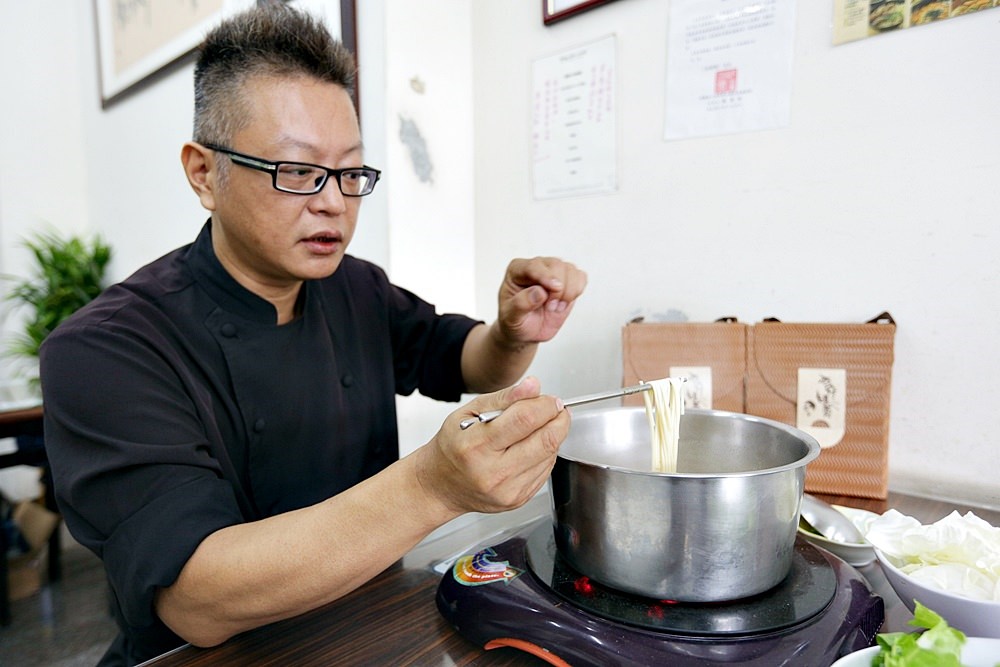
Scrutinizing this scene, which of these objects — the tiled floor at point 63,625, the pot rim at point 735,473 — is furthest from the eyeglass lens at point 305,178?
the tiled floor at point 63,625

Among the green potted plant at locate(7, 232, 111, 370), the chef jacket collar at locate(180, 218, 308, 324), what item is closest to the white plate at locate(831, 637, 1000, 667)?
the chef jacket collar at locate(180, 218, 308, 324)

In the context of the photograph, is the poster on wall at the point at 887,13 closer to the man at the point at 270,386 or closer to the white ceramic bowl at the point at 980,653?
the man at the point at 270,386

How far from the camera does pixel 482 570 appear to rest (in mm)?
794

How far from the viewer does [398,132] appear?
1.65 meters

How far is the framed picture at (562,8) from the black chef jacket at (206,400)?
2.68 ft

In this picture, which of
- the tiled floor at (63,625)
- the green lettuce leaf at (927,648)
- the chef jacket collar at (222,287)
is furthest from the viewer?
the tiled floor at (63,625)

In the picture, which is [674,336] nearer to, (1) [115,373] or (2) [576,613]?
(2) [576,613]

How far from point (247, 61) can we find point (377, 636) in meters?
0.92

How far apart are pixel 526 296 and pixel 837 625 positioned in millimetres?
728

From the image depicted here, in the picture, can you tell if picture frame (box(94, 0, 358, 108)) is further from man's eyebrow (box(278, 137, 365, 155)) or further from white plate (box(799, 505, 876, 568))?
white plate (box(799, 505, 876, 568))

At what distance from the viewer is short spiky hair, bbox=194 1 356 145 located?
3.29 feet

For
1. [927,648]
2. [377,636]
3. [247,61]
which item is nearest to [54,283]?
[247,61]

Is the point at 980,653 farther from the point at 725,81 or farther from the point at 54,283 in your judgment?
the point at 54,283

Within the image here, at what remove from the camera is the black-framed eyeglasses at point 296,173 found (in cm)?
99
